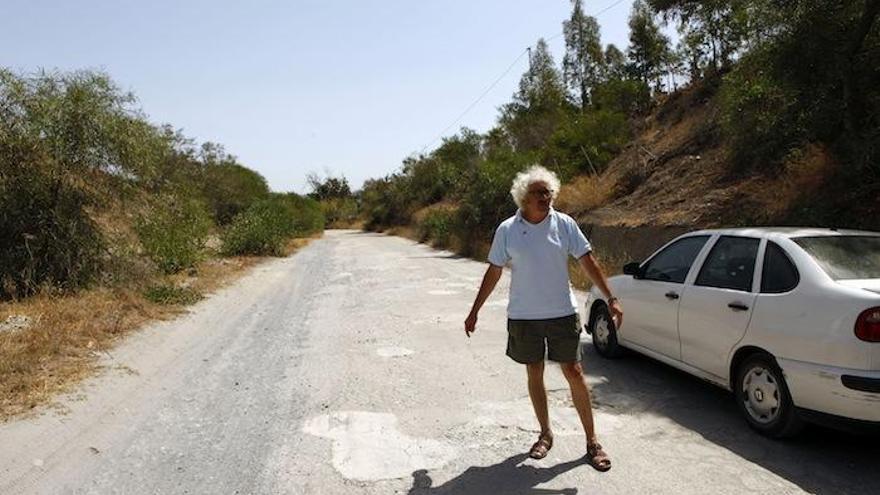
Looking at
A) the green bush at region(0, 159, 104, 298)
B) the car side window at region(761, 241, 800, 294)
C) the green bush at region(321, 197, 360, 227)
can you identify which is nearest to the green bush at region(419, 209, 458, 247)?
the green bush at region(0, 159, 104, 298)

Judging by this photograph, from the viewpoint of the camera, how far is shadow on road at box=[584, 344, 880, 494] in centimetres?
438

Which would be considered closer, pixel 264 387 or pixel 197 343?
pixel 264 387

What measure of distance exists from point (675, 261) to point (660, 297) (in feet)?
1.33

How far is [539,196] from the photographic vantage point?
4.52 metres

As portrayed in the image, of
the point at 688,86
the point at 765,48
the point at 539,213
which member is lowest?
the point at 539,213

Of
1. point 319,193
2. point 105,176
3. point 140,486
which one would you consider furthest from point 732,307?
point 319,193

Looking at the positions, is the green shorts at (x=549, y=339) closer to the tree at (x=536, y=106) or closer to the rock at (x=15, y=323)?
the rock at (x=15, y=323)

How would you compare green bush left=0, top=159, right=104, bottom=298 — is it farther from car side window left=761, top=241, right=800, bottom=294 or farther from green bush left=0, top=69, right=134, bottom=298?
car side window left=761, top=241, right=800, bottom=294

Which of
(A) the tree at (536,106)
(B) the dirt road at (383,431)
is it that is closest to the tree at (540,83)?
(A) the tree at (536,106)

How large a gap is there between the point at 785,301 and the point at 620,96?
94.6 ft

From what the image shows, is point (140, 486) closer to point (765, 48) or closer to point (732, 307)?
point (732, 307)

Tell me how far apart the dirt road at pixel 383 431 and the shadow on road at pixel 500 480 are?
0.04 ft

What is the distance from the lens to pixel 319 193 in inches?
4122

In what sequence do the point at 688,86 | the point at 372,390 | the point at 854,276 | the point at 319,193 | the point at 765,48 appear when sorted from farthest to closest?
1. the point at 319,193
2. the point at 688,86
3. the point at 765,48
4. the point at 372,390
5. the point at 854,276
